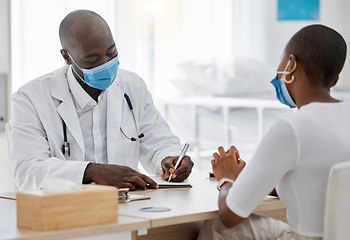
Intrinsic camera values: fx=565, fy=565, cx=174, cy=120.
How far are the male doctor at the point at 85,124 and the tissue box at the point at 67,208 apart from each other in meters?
0.44

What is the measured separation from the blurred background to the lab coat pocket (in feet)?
3.64

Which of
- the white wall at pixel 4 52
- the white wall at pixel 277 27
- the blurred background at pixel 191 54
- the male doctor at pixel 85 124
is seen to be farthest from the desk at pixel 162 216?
the white wall at pixel 277 27

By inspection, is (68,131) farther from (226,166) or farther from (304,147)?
(304,147)

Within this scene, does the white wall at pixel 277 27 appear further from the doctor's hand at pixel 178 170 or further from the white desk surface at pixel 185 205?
the white desk surface at pixel 185 205

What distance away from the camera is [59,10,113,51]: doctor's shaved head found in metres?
2.08

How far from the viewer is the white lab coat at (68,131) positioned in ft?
6.29

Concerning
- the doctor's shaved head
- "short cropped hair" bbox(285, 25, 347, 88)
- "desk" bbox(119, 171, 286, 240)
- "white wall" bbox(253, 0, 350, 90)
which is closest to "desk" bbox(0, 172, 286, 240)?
"desk" bbox(119, 171, 286, 240)

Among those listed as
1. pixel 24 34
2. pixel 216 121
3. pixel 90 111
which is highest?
pixel 24 34

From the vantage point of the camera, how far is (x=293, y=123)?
4.57ft

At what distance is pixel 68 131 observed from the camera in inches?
83.1

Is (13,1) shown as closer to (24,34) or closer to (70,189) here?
(24,34)

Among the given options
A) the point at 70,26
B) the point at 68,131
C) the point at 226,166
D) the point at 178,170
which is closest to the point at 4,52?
the point at 70,26

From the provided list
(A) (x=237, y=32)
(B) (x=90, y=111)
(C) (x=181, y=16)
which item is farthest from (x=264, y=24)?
(B) (x=90, y=111)

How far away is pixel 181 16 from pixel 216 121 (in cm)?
96
